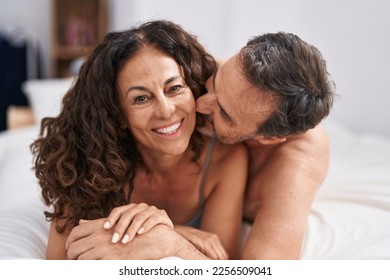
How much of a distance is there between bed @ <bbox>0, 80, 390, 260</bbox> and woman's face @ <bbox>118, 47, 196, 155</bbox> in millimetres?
337

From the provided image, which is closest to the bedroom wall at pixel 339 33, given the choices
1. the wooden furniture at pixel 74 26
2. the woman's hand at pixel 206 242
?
the woman's hand at pixel 206 242

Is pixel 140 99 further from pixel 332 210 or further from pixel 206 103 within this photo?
pixel 332 210

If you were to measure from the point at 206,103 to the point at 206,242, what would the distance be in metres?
0.31

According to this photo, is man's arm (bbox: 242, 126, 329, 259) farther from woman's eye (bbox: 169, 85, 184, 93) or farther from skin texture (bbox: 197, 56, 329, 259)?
woman's eye (bbox: 169, 85, 184, 93)

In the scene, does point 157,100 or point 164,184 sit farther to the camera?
point 164,184

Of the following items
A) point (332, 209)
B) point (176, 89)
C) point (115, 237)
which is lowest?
point (332, 209)

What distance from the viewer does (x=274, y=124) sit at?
92 centimetres

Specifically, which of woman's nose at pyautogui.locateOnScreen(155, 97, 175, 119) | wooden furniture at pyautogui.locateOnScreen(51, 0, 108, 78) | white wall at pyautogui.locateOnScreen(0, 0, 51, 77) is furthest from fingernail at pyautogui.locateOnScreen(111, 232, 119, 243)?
white wall at pyautogui.locateOnScreen(0, 0, 51, 77)

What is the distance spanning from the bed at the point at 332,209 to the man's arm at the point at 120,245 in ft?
0.43

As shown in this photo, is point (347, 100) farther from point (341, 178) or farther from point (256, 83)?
point (256, 83)

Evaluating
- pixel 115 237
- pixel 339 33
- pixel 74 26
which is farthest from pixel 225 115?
pixel 74 26

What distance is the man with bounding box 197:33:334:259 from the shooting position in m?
0.86

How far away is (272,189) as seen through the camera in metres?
1.03
